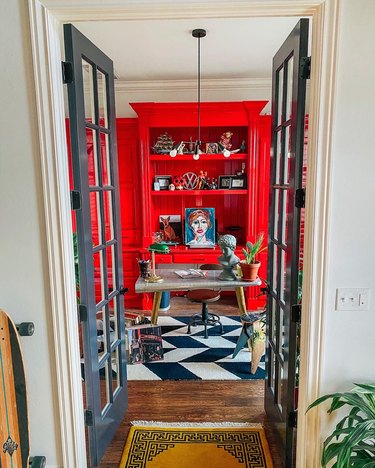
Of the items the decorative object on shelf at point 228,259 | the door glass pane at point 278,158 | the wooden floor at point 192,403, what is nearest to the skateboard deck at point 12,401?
the wooden floor at point 192,403

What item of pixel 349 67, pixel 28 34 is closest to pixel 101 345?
pixel 28 34

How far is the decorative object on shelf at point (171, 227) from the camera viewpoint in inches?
200

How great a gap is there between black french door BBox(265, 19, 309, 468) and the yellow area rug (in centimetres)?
18

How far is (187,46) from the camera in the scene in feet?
10.6

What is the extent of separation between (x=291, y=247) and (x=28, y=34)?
165 cm

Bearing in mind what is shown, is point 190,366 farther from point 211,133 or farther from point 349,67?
point 211,133

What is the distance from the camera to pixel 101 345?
2.24 metres

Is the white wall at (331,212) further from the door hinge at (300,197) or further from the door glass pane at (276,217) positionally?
the door glass pane at (276,217)

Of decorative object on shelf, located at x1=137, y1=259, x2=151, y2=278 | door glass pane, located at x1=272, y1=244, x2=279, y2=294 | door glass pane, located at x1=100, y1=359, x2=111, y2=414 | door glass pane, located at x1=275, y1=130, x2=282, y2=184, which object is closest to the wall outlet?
door glass pane, located at x1=272, y1=244, x2=279, y2=294

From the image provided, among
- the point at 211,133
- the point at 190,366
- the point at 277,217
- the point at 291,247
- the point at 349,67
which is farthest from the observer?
the point at 211,133

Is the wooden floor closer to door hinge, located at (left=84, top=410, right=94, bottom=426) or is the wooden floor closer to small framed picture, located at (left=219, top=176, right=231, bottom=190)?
door hinge, located at (left=84, top=410, right=94, bottom=426)

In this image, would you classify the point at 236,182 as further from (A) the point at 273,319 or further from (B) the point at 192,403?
(B) the point at 192,403

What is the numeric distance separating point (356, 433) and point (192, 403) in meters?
1.50

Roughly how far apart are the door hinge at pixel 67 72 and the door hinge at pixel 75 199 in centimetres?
55
